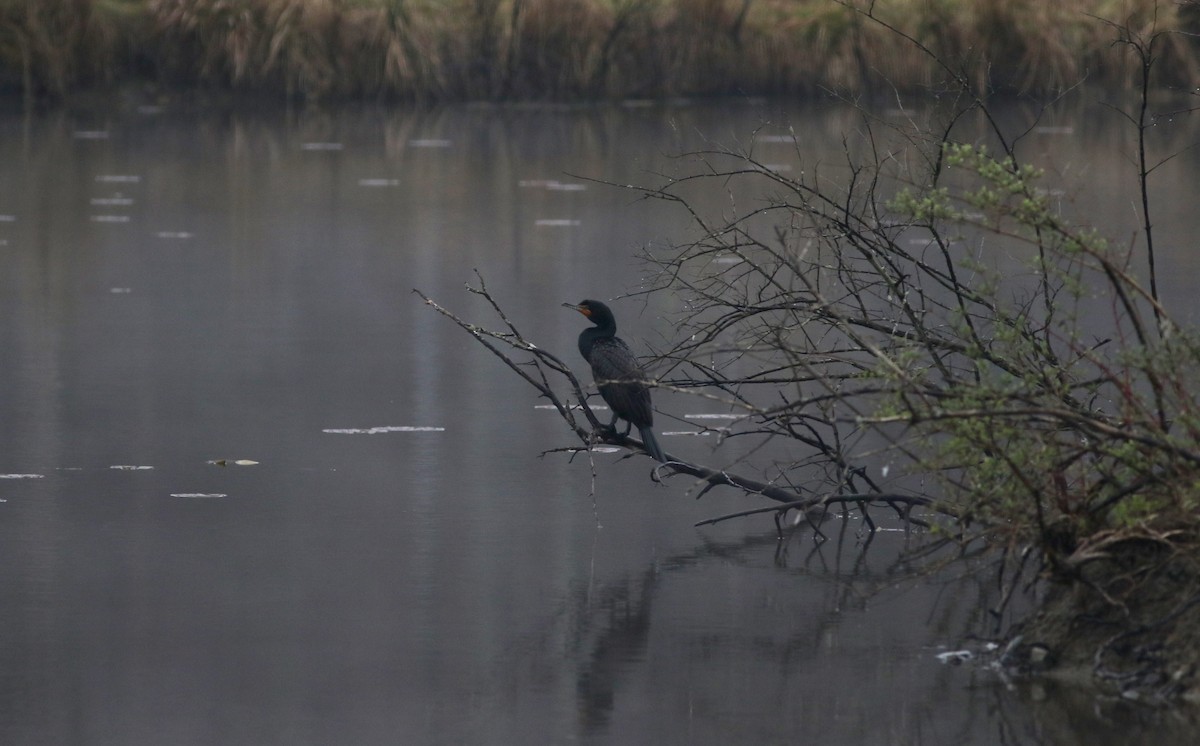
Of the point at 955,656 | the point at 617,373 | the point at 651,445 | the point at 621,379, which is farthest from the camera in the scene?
the point at 617,373

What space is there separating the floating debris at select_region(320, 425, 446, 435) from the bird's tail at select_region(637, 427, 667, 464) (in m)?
1.45

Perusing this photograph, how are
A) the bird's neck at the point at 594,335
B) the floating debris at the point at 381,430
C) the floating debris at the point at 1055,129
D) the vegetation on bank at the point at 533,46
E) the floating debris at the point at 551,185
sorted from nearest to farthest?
the bird's neck at the point at 594,335 → the floating debris at the point at 381,430 → the floating debris at the point at 551,185 → the floating debris at the point at 1055,129 → the vegetation on bank at the point at 533,46

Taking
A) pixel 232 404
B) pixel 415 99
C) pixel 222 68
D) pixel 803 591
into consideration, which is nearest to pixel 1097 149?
pixel 415 99

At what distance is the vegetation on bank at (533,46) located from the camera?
25.4m

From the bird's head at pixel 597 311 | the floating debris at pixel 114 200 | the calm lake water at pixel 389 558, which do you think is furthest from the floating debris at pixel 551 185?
the bird's head at pixel 597 311

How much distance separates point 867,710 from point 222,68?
22419mm

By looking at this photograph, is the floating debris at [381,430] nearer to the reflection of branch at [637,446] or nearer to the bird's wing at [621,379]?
the bird's wing at [621,379]

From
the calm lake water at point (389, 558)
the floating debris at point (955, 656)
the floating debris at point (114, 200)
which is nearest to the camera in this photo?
the calm lake water at point (389, 558)

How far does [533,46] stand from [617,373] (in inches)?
787

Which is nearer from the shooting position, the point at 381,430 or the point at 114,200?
the point at 381,430

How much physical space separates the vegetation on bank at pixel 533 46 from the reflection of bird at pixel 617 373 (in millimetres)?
18472

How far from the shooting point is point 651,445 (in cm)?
666

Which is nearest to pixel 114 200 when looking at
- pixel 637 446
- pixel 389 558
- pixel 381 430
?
pixel 381 430

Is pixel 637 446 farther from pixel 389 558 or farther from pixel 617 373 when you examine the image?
pixel 389 558
